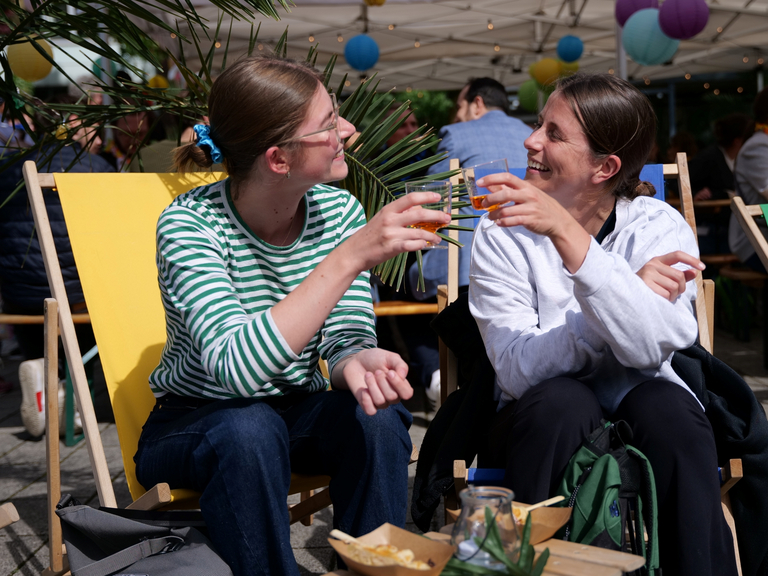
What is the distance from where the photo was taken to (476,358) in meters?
2.11

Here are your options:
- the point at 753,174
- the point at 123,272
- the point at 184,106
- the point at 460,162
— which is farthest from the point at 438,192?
the point at 753,174

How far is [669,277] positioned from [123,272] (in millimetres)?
1574

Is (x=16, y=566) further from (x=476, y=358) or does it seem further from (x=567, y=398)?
(x=567, y=398)

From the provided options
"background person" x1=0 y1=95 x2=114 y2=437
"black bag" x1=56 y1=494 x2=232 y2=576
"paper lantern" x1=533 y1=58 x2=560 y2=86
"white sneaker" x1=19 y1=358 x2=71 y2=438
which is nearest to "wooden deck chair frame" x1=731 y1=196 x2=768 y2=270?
"black bag" x1=56 y1=494 x2=232 y2=576

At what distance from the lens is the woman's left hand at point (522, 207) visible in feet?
4.87

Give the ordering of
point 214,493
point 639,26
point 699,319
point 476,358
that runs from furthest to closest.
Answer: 1. point 639,26
2. point 699,319
3. point 476,358
4. point 214,493

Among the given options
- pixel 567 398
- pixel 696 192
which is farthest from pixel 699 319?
pixel 696 192

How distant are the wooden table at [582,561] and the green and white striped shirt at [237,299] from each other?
0.50m

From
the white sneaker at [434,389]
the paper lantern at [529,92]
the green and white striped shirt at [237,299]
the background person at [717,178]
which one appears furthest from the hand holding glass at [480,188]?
the paper lantern at [529,92]

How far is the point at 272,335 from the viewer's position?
1.50 meters

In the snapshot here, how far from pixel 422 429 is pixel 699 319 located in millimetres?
1819

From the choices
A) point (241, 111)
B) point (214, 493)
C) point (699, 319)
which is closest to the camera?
point (214, 493)

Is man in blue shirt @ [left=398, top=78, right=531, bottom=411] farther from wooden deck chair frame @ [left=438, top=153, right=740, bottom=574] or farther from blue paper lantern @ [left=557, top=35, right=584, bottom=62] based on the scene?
blue paper lantern @ [left=557, top=35, right=584, bottom=62]

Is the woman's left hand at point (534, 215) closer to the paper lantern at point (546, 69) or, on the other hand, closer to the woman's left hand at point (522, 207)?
the woman's left hand at point (522, 207)
